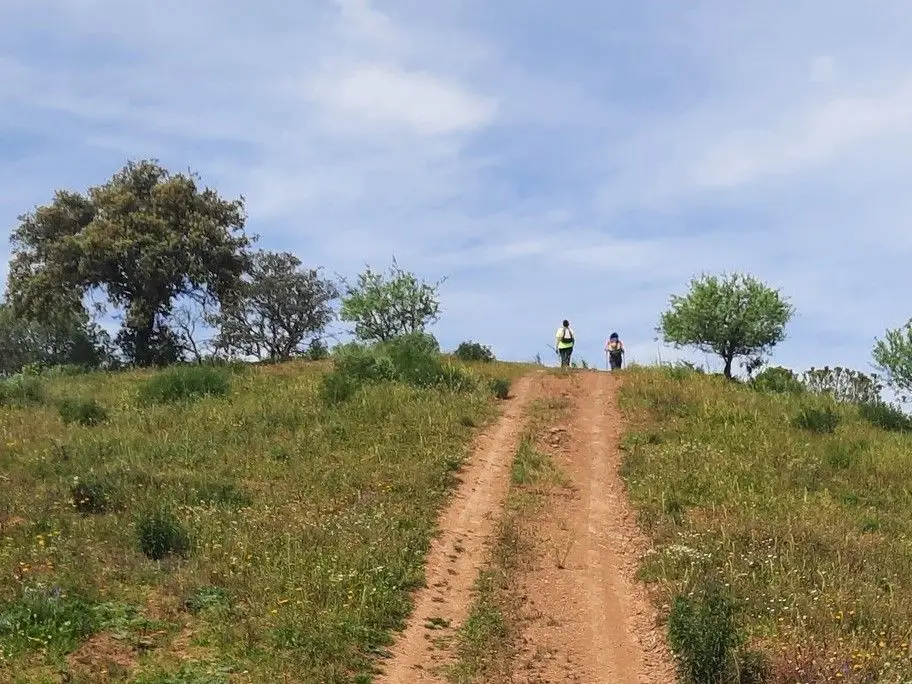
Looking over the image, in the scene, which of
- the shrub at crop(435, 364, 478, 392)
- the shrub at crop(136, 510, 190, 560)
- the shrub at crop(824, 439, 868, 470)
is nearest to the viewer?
the shrub at crop(136, 510, 190, 560)

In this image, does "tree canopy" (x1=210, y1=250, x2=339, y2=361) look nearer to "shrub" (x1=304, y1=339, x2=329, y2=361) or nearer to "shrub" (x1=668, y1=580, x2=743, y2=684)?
"shrub" (x1=304, y1=339, x2=329, y2=361)

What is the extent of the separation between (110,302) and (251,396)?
65.6 feet

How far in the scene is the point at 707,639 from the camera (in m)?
7.66

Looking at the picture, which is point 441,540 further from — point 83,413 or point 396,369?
point 396,369

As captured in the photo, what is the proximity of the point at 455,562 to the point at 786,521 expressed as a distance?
465 centimetres

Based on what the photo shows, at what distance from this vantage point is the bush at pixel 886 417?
21.7 metres

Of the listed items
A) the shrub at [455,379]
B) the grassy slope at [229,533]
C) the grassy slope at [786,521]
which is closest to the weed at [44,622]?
the grassy slope at [229,533]

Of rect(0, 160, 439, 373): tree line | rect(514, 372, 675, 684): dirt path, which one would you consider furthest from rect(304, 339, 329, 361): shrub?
rect(514, 372, 675, 684): dirt path

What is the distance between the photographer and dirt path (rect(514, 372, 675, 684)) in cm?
845

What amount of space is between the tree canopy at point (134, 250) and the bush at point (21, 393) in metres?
14.1

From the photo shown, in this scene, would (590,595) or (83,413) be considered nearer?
(590,595)

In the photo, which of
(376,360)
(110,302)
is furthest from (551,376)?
(110,302)

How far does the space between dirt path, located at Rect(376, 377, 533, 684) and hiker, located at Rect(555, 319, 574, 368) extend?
11.1 m

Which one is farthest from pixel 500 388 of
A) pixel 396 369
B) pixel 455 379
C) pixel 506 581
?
pixel 506 581
